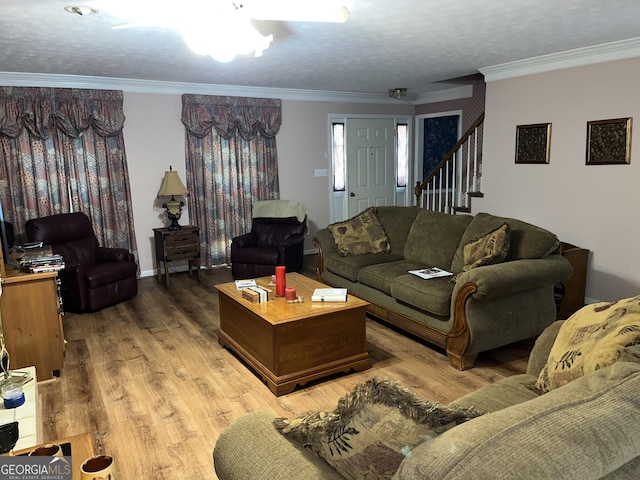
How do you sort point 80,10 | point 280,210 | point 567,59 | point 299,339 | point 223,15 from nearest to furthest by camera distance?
point 223,15 → point 80,10 → point 299,339 → point 567,59 → point 280,210

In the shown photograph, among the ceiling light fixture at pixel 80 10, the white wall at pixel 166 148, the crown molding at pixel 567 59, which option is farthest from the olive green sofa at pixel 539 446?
the white wall at pixel 166 148

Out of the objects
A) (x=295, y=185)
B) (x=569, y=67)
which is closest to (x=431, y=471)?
(x=569, y=67)

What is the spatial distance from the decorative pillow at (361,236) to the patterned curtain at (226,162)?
2004mm

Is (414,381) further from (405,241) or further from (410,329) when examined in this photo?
(405,241)

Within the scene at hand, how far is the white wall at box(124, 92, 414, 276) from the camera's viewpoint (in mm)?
5805

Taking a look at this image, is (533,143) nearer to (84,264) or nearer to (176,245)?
(176,245)

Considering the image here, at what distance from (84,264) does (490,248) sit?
13.0 feet

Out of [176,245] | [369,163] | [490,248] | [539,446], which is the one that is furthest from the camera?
[369,163]

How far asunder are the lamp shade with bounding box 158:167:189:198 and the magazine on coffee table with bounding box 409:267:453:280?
3022 mm

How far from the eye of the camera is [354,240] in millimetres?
4809

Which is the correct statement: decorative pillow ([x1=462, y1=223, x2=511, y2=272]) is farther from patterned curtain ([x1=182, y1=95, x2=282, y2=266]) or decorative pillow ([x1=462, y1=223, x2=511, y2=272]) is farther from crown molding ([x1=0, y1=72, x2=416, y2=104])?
crown molding ([x1=0, y1=72, x2=416, y2=104])

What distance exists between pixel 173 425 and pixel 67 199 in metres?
3.64

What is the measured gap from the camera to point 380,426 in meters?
1.09

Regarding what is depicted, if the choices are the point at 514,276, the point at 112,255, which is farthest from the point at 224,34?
the point at 112,255
